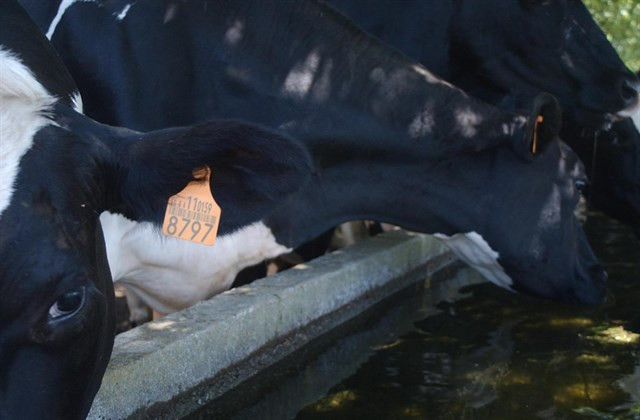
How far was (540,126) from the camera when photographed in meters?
4.62

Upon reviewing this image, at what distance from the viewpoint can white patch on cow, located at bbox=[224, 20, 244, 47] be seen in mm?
4383

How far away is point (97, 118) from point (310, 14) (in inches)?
39.7

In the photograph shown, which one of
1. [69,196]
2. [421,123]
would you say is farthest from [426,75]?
[69,196]

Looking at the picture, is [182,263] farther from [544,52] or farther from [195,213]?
[544,52]

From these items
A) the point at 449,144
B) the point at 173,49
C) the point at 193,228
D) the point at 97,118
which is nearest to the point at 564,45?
the point at 449,144

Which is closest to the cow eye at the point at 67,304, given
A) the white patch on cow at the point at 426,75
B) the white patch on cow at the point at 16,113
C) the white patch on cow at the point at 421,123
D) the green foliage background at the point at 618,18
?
the white patch on cow at the point at 16,113

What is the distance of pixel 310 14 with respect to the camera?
4.51 m

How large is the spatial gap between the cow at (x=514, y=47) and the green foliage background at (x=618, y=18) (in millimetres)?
3134

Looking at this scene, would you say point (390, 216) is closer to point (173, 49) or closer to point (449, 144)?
point (449, 144)

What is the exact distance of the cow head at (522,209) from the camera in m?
4.64

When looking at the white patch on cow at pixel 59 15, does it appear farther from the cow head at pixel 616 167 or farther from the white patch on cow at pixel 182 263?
the cow head at pixel 616 167

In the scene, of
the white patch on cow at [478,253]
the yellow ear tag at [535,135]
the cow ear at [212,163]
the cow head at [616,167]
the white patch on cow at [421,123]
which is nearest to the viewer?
the cow ear at [212,163]

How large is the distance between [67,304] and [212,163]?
1.85 ft

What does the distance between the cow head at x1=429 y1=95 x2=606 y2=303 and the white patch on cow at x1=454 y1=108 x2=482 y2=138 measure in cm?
15
